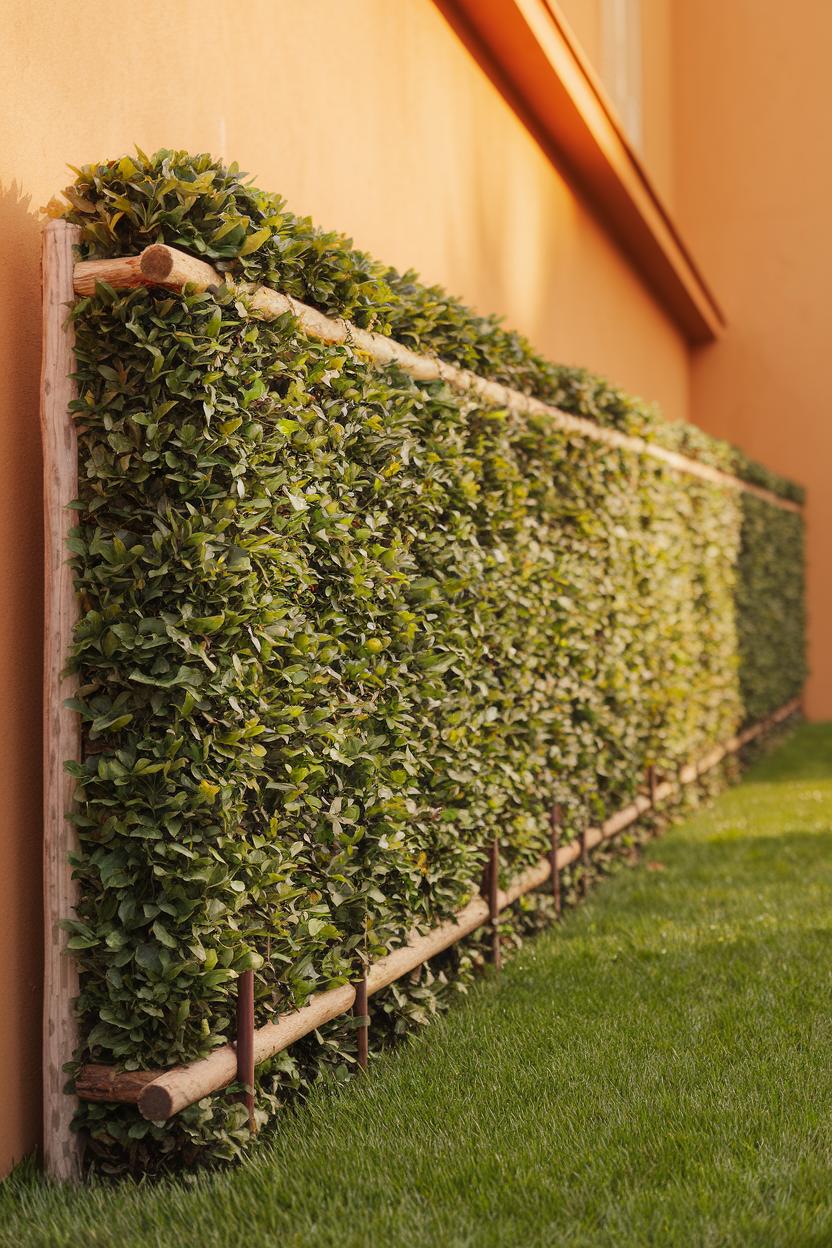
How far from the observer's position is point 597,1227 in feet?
9.94

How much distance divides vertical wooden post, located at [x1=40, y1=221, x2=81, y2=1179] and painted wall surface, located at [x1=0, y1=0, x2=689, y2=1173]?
0.12 metres

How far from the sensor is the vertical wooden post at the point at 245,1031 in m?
3.48

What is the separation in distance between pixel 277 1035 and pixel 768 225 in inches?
594

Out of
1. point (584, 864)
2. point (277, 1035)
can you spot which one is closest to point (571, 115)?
point (584, 864)

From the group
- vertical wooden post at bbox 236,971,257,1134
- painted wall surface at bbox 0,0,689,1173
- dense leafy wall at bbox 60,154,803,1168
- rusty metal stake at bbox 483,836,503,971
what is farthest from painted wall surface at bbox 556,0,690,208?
vertical wooden post at bbox 236,971,257,1134

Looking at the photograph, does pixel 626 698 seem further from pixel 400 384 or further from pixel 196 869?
pixel 196 869

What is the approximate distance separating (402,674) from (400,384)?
1.00 meters

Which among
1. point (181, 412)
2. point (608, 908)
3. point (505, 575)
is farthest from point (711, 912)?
point (181, 412)

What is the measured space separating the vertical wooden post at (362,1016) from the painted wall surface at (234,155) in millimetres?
1047

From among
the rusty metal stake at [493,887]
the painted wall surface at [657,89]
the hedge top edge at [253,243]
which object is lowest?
the rusty metal stake at [493,887]

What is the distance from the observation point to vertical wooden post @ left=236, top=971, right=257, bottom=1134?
137 inches

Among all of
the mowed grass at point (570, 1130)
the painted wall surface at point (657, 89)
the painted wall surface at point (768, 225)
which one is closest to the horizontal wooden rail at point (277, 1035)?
the mowed grass at point (570, 1130)

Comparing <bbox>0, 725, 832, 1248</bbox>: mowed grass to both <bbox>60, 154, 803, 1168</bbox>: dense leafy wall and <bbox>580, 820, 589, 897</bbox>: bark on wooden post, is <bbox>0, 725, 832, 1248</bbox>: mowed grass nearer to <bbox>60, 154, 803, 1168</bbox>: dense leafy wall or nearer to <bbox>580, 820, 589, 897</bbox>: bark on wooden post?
<bbox>60, 154, 803, 1168</bbox>: dense leafy wall

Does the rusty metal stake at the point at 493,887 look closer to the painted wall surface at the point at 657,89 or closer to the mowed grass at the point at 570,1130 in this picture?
the mowed grass at the point at 570,1130
